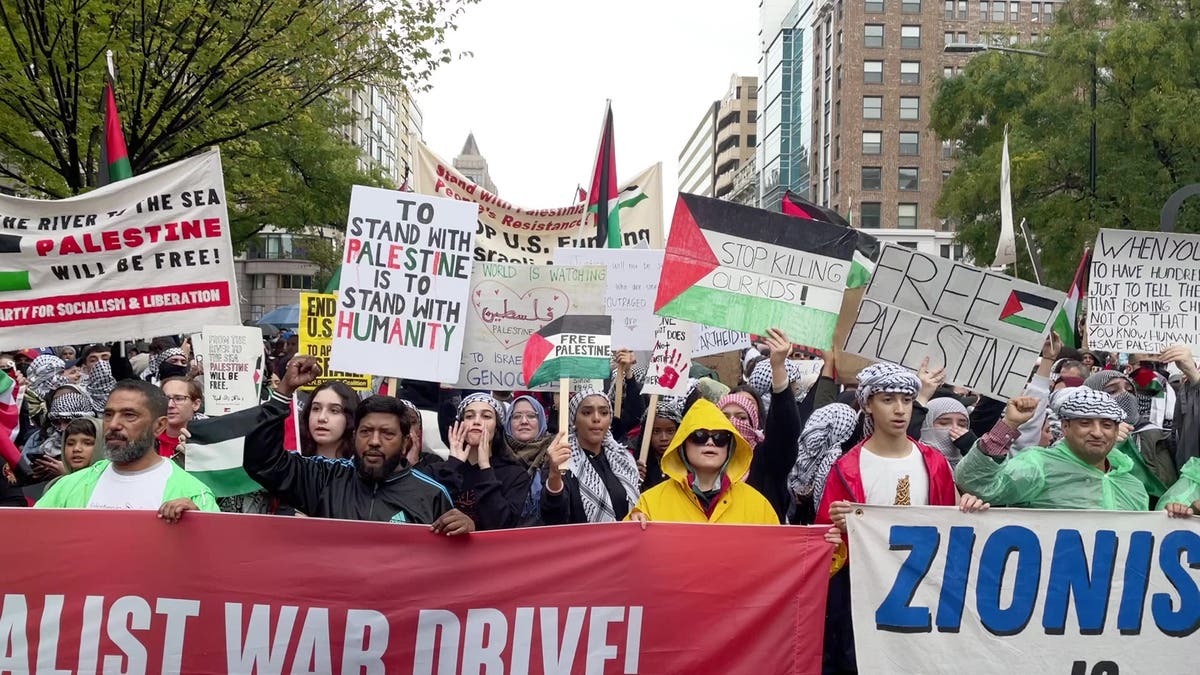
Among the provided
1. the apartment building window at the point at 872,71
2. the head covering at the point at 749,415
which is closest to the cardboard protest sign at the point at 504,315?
the head covering at the point at 749,415

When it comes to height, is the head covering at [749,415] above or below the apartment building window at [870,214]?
below

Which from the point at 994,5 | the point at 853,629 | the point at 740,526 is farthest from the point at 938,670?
the point at 994,5

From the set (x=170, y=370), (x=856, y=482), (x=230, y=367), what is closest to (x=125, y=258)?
(x=230, y=367)

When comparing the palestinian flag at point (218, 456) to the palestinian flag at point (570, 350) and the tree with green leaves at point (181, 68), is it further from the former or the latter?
the tree with green leaves at point (181, 68)

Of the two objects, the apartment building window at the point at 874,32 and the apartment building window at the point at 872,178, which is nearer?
the apartment building window at the point at 874,32

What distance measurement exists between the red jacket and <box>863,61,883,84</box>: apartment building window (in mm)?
72782

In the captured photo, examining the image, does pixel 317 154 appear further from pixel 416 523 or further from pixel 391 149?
pixel 391 149

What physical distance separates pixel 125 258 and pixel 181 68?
1304 cm

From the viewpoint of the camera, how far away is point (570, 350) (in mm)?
6355

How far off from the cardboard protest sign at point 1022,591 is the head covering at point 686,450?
2.00 feet

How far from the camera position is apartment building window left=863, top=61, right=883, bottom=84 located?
74.9 m

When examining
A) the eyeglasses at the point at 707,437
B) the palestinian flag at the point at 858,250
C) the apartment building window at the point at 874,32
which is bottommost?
the eyeglasses at the point at 707,437

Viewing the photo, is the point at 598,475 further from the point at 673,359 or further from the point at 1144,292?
the point at 1144,292

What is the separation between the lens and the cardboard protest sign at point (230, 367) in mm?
8984
